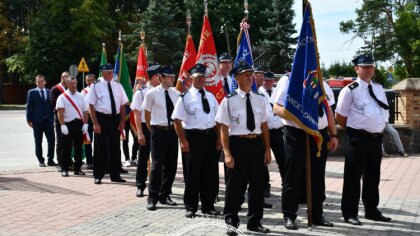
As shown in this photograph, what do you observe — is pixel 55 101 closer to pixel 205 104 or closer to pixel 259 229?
pixel 205 104

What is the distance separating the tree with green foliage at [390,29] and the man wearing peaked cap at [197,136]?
141 ft

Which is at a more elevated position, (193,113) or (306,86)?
(306,86)

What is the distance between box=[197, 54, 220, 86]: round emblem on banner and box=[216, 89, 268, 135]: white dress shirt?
2.63 m

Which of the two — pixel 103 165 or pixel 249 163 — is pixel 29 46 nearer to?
pixel 103 165

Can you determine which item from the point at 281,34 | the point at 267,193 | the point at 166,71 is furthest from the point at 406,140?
the point at 281,34

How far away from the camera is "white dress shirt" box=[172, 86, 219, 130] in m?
8.38

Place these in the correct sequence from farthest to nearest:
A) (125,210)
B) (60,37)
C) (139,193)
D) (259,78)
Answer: (60,37) → (139,193) → (259,78) → (125,210)

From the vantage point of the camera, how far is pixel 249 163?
732 cm

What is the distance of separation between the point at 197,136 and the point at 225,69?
1.50 meters

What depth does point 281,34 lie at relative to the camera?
45.3 meters

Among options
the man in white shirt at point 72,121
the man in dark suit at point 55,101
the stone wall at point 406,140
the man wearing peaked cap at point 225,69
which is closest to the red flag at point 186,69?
the man wearing peaked cap at point 225,69

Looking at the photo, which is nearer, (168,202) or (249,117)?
(249,117)

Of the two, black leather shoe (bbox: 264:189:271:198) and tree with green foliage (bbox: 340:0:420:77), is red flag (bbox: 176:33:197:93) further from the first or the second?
tree with green foliage (bbox: 340:0:420:77)

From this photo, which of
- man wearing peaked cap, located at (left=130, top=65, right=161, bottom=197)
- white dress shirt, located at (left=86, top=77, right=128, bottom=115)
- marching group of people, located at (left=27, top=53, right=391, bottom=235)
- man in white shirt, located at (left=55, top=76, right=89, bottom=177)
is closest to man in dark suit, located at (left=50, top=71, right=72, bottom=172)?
man in white shirt, located at (left=55, top=76, right=89, bottom=177)
